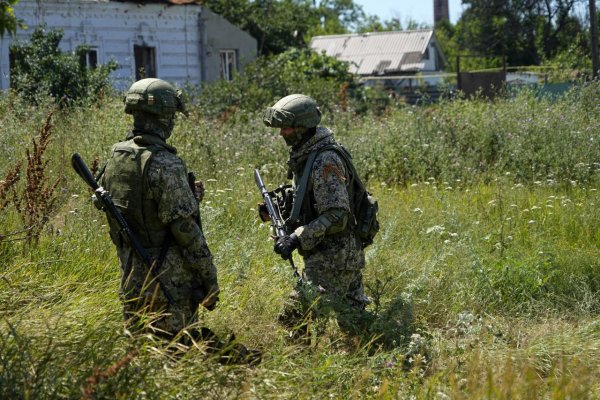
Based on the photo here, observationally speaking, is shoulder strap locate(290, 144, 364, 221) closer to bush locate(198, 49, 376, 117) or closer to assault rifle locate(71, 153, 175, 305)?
assault rifle locate(71, 153, 175, 305)

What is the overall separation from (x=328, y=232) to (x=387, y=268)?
2.00 m

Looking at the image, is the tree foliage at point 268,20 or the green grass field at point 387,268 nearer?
the green grass field at point 387,268

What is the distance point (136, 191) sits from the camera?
482cm

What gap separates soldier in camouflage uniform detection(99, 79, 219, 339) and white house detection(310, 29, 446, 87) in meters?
40.1

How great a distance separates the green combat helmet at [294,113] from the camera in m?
5.63

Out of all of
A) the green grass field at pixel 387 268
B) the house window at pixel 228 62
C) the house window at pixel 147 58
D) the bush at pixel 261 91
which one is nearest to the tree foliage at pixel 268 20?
the house window at pixel 228 62

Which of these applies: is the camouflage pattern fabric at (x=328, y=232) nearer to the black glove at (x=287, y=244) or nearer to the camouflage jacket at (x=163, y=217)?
the black glove at (x=287, y=244)

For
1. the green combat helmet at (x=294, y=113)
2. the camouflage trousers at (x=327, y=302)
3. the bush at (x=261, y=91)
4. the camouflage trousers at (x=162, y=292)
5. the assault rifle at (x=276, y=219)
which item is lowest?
the camouflage trousers at (x=327, y=302)

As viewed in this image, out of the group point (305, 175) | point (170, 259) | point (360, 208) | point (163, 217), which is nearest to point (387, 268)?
point (360, 208)

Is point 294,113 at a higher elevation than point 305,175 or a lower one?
higher

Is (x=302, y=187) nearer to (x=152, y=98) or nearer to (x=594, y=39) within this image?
(x=152, y=98)

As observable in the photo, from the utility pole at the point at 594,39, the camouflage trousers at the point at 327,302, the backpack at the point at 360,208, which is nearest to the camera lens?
the camouflage trousers at the point at 327,302

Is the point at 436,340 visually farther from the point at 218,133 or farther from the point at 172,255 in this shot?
the point at 218,133

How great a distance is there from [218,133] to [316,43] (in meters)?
39.0
